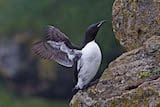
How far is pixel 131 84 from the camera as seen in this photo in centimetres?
727

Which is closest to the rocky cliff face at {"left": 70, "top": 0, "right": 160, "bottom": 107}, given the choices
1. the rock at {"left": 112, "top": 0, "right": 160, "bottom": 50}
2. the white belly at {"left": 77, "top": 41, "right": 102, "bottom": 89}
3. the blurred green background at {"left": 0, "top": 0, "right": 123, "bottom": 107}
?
the rock at {"left": 112, "top": 0, "right": 160, "bottom": 50}

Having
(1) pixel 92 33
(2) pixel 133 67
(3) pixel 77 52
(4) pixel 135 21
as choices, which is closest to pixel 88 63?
(3) pixel 77 52

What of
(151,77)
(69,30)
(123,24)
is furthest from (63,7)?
(151,77)

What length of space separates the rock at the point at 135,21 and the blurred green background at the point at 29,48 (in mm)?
14357

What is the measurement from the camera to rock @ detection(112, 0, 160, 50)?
850cm

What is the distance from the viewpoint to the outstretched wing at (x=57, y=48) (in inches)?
324

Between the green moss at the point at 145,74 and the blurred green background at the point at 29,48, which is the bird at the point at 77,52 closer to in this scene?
the green moss at the point at 145,74

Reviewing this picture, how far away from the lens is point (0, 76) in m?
26.9

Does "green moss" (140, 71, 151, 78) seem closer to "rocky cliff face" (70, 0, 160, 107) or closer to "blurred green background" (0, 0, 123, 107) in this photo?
"rocky cliff face" (70, 0, 160, 107)

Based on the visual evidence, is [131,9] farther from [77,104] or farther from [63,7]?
[63,7]

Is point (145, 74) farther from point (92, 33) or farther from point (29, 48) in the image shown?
point (29, 48)

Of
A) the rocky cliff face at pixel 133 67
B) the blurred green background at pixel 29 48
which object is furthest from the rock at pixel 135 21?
the blurred green background at pixel 29 48

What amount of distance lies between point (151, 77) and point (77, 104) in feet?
2.75

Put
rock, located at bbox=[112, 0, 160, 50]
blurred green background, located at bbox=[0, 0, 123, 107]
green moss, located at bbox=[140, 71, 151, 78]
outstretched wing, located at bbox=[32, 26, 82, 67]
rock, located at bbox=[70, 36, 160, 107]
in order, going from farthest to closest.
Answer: blurred green background, located at bbox=[0, 0, 123, 107] → rock, located at bbox=[112, 0, 160, 50] → outstretched wing, located at bbox=[32, 26, 82, 67] → green moss, located at bbox=[140, 71, 151, 78] → rock, located at bbox=[70, 36, 160, 107]
